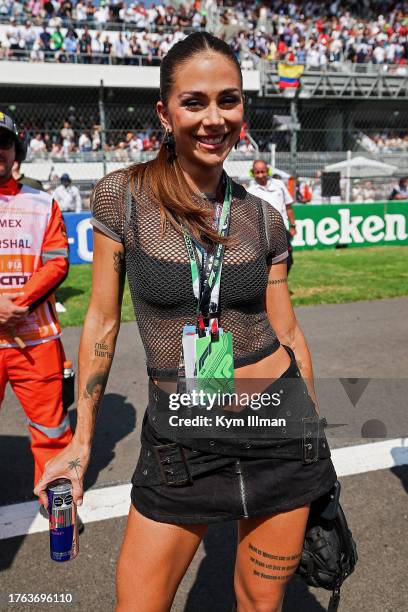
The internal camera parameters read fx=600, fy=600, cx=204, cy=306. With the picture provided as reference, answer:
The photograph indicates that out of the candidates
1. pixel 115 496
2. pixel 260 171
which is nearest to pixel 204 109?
pixel 115 496

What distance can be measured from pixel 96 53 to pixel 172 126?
1010 inches

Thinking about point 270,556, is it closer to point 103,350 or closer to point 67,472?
point 67,472

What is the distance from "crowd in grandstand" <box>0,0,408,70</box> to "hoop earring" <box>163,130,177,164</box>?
964 inches

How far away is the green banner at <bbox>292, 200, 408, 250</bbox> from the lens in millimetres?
14680

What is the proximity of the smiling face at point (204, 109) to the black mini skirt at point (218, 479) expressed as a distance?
719 millimetres

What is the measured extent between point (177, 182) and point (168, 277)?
30 cm

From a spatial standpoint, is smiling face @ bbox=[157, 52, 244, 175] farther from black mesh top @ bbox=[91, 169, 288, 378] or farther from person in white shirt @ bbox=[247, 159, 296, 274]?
person in white shirt @ bbox=[247, 159, 296, 274]

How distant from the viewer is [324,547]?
1855mm

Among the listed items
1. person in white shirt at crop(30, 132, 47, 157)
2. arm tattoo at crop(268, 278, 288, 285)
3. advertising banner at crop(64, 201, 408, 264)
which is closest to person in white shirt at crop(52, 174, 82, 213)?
advertising banner at crop(64, 201, 408, 264)

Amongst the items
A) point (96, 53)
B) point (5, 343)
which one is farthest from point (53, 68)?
point (5, 343)

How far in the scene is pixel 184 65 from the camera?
66.2 inches

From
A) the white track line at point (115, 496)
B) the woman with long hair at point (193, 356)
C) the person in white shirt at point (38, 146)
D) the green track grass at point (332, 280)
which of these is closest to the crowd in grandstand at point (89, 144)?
the person in white shirt at point (38, 146)

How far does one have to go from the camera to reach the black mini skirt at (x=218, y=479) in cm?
169

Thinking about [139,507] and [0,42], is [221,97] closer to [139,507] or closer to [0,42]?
[139,507]
